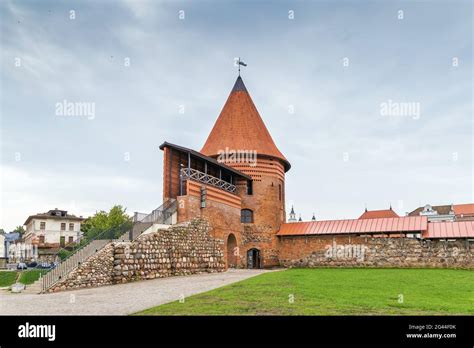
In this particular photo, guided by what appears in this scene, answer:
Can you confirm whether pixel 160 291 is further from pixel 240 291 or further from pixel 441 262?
pixel 441 262

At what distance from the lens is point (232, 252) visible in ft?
79.8

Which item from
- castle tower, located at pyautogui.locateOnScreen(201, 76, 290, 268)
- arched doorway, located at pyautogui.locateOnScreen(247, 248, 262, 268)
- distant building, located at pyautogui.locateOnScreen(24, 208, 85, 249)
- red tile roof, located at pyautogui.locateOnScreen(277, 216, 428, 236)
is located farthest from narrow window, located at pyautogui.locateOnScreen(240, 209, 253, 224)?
distant building, located at pyautogui.locateOnScreen(24, 208, 85, 249)

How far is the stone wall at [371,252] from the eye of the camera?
20672 mm

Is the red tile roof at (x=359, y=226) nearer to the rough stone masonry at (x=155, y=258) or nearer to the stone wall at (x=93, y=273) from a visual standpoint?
the rough stone masonry at (x=155, y=258)

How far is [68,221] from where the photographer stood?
53625mm

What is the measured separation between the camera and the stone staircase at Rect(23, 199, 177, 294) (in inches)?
482

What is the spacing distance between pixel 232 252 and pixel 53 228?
36713 millimetres

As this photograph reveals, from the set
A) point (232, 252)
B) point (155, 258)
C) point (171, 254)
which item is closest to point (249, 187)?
point (232, 252)

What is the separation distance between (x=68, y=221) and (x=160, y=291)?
4738cm

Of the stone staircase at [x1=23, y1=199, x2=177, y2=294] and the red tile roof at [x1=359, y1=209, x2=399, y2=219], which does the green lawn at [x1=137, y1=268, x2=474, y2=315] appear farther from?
the red tile roof at [x1=359, y1=209, x2=399, y2=219]

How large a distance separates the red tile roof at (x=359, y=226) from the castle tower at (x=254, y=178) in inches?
57.4

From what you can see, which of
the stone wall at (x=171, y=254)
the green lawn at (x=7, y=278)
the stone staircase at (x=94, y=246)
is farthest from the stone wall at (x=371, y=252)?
the green lawn at (x=7, y=278)

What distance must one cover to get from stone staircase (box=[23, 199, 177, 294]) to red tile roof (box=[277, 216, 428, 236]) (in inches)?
415
